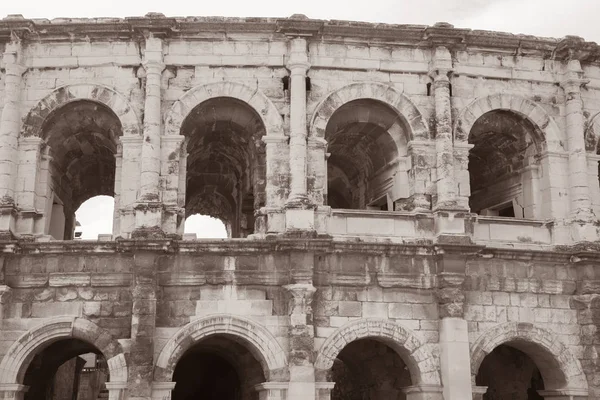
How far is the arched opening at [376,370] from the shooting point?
45.6 feet

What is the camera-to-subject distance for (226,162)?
51.6ft

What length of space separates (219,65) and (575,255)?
23.1 ft

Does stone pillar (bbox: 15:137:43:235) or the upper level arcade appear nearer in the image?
stone pillar (bbox: 15:137:43:235)

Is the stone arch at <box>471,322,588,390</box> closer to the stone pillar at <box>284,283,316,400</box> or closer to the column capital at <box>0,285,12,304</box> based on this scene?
the stone pillar at <box>284,283,316,400</box>

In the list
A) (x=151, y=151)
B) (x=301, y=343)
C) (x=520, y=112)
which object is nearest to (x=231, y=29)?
(x=151, y=151)

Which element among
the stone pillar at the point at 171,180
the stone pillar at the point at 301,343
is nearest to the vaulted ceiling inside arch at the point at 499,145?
the stone pillar at the point at 301,343

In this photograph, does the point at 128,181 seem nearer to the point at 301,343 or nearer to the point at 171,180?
the point at 171,180

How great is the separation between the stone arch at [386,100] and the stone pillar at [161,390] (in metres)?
5.28

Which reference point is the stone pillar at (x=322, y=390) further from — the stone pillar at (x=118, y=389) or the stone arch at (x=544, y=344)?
the stone pillar at (x=118, y=389)

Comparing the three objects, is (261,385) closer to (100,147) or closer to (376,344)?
(376,344)

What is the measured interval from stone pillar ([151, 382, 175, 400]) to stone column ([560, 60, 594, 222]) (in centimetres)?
754

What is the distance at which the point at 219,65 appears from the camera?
519 inches

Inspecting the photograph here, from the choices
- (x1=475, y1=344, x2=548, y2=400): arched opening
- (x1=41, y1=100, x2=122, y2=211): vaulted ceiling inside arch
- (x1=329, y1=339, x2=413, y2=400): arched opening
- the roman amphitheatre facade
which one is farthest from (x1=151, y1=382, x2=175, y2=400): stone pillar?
(x1=475, y1=344, x2=548, y2=400): arched opening

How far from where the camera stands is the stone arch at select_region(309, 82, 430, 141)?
13125 mm
